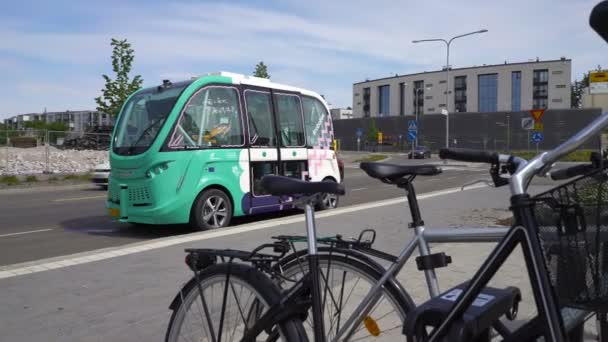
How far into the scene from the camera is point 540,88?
8962 centimetres

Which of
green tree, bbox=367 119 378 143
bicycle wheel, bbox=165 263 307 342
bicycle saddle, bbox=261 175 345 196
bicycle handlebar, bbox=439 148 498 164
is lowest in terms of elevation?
bicycle wheel, bbox=165 263 307 342

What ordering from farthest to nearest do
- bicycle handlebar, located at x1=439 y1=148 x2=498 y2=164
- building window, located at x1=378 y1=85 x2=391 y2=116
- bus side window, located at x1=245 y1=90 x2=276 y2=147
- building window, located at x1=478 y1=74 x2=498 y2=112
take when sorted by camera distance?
building window, located at x1=378 y1=85 x2=391 y2=116 → building window, located at x1=478 y1=74 x2=498 y2=112 → bus side window, located at x1=245 y1=90 x2=276 y2=147 → bicycle handlebar, located at x1=439 y1=148 x2=498 y2=164

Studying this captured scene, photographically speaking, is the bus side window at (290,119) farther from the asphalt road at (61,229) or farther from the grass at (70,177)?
the grass at (70,177)

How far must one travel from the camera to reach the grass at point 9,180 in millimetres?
19905

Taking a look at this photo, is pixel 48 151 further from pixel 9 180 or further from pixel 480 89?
pixel 480 89

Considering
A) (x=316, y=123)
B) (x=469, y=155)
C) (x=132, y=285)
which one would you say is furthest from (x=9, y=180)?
(x=469, y=155)

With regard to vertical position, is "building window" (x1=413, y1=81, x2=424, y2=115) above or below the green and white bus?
above

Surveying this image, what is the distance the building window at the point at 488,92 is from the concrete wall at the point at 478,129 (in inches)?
614

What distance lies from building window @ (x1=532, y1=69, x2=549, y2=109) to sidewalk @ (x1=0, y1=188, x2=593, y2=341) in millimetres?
89988

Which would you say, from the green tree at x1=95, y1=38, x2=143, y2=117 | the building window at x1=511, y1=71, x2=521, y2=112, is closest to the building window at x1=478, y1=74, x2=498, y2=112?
A: the building window at x1=511, y1=71, x2=521, y2=112

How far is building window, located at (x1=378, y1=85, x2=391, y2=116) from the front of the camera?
10775cm

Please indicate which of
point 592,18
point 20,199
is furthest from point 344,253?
point 20,199

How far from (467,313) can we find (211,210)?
24.5 feet

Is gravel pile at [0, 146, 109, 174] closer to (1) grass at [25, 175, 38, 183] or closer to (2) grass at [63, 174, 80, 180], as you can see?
(1) grass at [25, 175, 38, 183]
